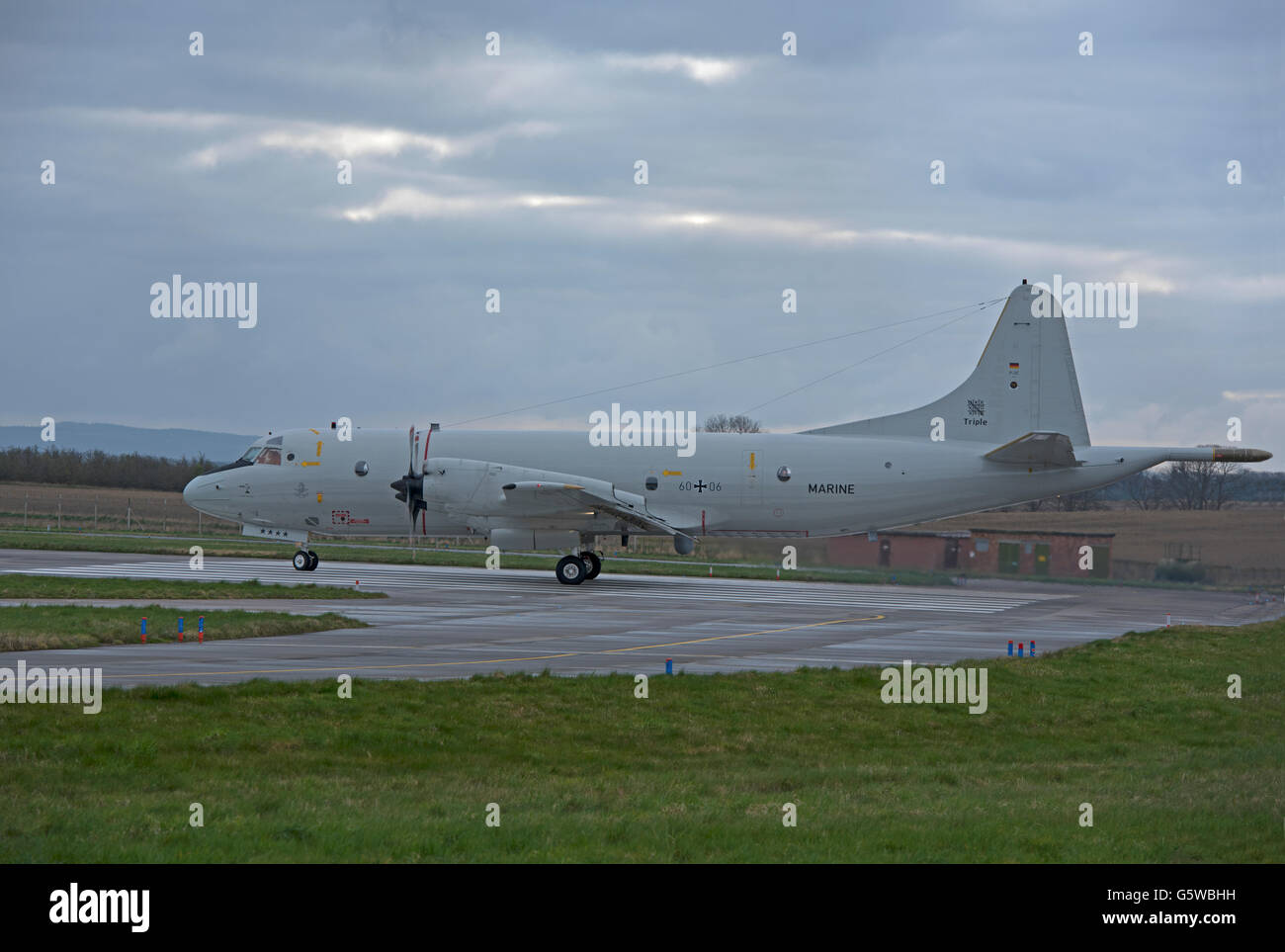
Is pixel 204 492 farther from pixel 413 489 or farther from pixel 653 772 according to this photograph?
pixel 653 772

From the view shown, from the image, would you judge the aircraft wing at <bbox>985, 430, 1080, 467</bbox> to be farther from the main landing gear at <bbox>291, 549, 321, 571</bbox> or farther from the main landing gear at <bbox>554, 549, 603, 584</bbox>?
the main landing gear at <bbox>291, 549, 321, 571</bbox>

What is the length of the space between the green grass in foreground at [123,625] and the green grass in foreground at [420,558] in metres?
22.1

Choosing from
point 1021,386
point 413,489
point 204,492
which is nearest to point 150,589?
point 413,489

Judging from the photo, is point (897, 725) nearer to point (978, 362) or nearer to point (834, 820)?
point (834, 820)

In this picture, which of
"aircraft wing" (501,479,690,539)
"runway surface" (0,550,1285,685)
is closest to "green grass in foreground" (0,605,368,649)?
"runway surface" (0,550,1285,685)

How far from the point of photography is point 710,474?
41.8 metres

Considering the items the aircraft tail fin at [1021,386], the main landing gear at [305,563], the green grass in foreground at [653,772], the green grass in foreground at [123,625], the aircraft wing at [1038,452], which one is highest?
the aircraft tail fin at [1021,386]

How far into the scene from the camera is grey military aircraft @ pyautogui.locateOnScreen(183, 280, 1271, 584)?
39844 mm

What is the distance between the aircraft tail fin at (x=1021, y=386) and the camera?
141 ft

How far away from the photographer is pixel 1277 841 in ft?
32.7

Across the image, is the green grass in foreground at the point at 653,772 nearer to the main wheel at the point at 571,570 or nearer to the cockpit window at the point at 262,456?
the main wheel at the point at 571,570

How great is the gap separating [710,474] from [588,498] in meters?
5.14

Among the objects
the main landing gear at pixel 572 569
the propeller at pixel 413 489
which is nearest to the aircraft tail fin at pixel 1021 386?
the main landing gear at pixel 572 569

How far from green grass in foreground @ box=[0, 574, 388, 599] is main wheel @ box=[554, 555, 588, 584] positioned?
24.2ft
